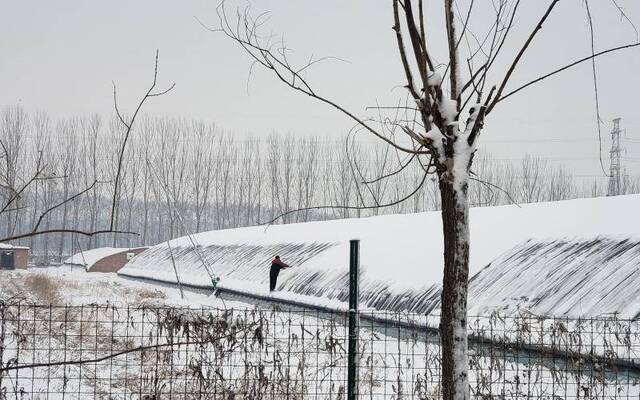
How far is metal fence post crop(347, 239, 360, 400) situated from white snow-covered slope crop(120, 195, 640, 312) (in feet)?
24.1

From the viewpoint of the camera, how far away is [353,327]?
5.45 metres

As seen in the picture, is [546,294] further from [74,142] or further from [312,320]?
[74,142]

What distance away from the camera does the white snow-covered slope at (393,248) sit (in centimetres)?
1351

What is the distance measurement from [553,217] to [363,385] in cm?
807

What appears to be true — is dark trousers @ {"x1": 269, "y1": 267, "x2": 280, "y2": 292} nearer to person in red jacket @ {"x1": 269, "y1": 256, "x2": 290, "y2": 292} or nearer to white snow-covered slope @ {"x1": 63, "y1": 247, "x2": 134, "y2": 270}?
person in red jacket @ {"x1": 269, "y1": 256, "x2": 290, "y2": 292}

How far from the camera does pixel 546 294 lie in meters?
10.7

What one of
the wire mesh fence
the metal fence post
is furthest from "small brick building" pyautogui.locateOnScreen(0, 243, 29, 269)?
the metal fence post

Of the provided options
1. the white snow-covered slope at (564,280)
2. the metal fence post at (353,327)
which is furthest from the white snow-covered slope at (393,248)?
the metal fence post at (353,327)

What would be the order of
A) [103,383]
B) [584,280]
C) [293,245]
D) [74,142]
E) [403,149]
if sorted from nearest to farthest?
[403,149] → [103,383] → [584,280] → [293,245] → [74,142]

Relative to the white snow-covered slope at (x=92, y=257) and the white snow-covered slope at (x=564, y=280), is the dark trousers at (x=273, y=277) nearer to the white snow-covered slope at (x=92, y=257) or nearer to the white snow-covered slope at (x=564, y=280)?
the white snow-covered slope at (x=564, y=280)

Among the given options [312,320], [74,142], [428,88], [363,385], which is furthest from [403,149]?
[74,142]

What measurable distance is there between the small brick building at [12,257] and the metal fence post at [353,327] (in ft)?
146

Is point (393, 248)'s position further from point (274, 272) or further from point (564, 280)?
point (564, 280)

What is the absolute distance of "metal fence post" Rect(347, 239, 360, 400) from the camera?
17.5ft
